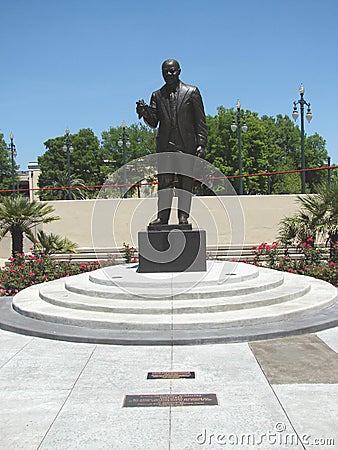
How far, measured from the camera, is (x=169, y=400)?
3.94m

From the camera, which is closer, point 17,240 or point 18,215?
point 18,215

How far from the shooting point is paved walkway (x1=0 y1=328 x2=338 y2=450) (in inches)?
130

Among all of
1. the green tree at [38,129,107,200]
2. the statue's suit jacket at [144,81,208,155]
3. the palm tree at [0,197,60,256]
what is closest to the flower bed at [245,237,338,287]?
the statue's suit jacket at [144,81,208,155]

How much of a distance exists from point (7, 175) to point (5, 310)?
203 feet

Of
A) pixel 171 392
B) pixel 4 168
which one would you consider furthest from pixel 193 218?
pixel 4 168

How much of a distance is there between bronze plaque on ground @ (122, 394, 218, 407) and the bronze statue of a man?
4.78 metres

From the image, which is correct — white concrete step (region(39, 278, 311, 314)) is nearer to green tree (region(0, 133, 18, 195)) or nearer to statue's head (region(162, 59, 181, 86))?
statue's head (region(162, 59, 181, 86))

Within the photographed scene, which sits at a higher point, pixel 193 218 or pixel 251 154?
pixel 251 154

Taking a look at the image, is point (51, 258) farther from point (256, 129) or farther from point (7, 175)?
point (7, 175)

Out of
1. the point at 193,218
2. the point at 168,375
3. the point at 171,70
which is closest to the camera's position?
the point at 168,375

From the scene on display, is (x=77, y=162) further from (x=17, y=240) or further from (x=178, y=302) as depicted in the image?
(x=178, y=302)

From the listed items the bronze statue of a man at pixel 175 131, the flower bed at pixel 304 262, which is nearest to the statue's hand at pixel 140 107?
the bronze statue of a man at pixel 175 131

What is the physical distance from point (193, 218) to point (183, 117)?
267 inches

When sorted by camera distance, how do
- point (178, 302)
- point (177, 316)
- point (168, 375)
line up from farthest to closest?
point (178, 302) < point (177, 316) < point (168, 375)
